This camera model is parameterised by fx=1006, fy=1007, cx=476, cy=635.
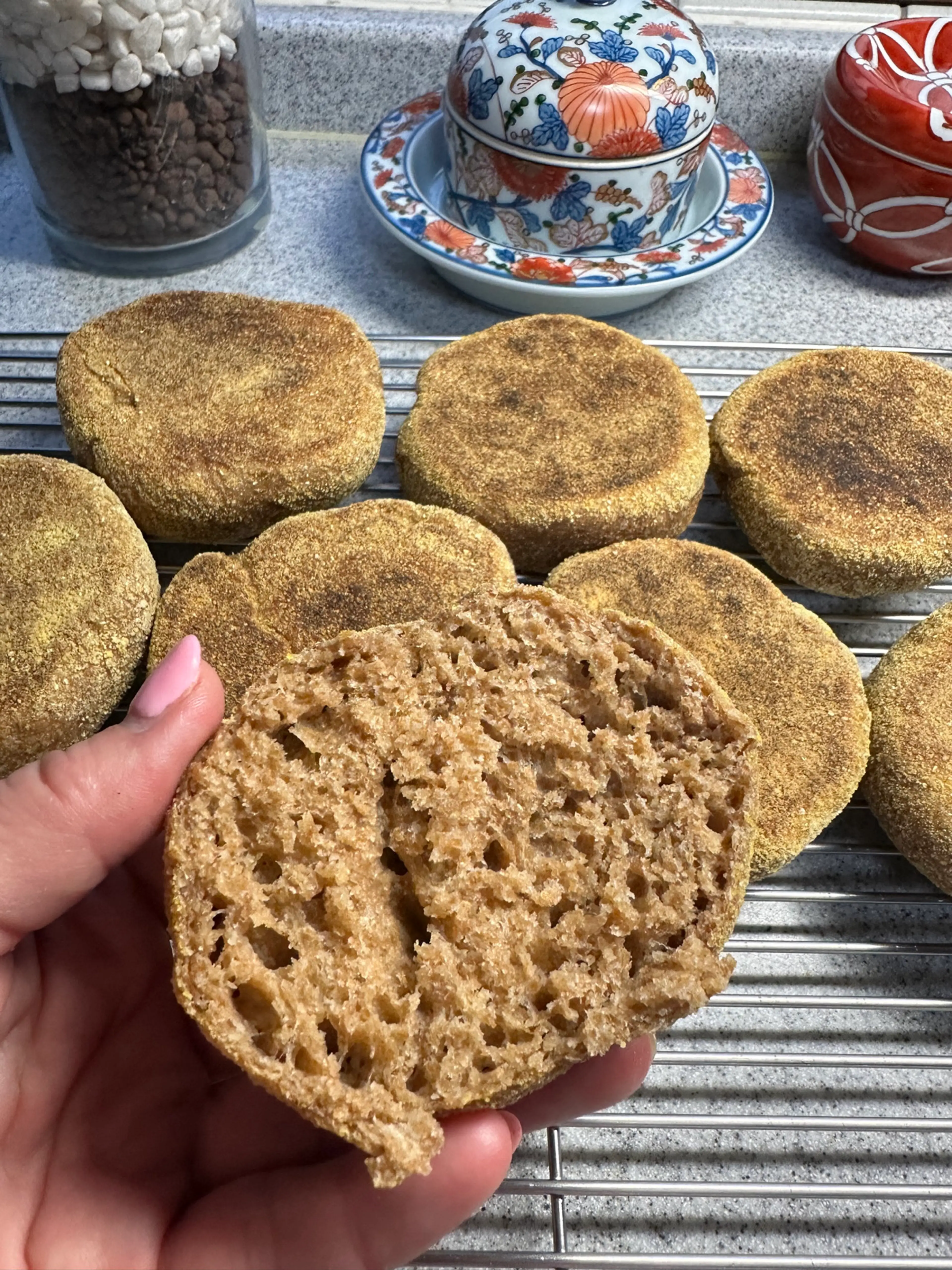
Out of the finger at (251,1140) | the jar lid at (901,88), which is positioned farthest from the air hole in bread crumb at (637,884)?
the jar lid at (901,88)

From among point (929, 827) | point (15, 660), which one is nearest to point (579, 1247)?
point (929, 827)

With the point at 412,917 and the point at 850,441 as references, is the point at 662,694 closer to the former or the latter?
the point at 412,917

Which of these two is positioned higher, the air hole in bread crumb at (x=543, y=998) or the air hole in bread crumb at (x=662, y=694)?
the air hole in bread crumb at (x=662, y=694)

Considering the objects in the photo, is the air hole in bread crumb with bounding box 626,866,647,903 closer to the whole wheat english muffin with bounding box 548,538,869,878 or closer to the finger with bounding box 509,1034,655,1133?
the finger with bounding box 509,1034,655,1133

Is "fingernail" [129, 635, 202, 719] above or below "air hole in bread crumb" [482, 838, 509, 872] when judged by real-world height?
above

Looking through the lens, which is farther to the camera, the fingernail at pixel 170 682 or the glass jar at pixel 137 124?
the glass jar at pixel 137 124

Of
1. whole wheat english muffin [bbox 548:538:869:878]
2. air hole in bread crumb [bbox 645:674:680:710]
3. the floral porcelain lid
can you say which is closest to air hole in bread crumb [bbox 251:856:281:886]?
air hole in bread crumb [bbox 645:674:680:710]

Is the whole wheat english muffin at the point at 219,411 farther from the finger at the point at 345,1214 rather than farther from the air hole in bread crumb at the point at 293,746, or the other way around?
the finger at the point at 345,1214
